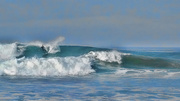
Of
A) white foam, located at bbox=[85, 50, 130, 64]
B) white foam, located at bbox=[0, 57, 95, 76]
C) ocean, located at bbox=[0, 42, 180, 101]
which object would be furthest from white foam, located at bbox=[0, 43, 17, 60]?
white foam, located at bbox=[85, 50, 130, 64]

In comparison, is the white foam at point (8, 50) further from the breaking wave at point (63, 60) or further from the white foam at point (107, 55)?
the white foam at point (107, 55)

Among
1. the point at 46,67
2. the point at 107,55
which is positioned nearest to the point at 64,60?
the point at 46,67

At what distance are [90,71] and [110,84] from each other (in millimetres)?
4713

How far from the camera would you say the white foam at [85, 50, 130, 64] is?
66.1ft

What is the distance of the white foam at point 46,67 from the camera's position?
1480 cm

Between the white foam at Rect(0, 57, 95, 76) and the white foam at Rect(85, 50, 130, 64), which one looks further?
the white foam at Rect(85, 50, 130, 64)

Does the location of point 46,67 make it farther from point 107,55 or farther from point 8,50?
point 107,55

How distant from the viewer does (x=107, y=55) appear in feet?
67.5

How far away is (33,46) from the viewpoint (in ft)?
72.3

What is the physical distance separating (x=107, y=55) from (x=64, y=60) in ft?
15.0

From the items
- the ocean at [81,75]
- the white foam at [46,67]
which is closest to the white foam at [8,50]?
the ocean at [81,75]

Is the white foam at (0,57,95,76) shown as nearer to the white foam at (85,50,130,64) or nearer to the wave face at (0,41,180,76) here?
the wave face at (0,41,180,76)

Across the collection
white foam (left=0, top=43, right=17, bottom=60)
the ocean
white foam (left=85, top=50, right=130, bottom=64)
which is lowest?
the ocean

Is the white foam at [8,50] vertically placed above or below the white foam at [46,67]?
above
